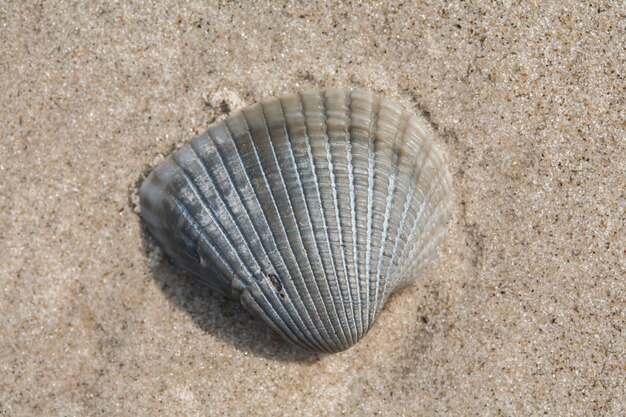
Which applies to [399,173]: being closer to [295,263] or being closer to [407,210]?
[407,210]

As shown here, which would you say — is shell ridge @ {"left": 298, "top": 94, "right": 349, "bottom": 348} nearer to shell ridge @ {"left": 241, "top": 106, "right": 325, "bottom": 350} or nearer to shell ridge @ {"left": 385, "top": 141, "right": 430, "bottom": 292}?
shell ridge @ {"left": 241, "top": 106, "right": 325, "bottom": 350}

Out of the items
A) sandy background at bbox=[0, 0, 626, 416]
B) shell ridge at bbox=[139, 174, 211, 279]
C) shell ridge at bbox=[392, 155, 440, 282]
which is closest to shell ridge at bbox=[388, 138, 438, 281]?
shell ridge at bbox=[392, 155, 440, 282]

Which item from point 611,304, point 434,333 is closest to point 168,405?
point 434,333

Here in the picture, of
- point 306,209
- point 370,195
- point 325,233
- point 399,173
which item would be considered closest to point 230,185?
point 306,209

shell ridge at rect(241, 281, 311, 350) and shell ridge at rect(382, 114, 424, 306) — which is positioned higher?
shell ridge at rect(382, 114, 424, 306)

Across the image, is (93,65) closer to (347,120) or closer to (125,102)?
(125,102)

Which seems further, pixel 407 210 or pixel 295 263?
pixel 407 210
